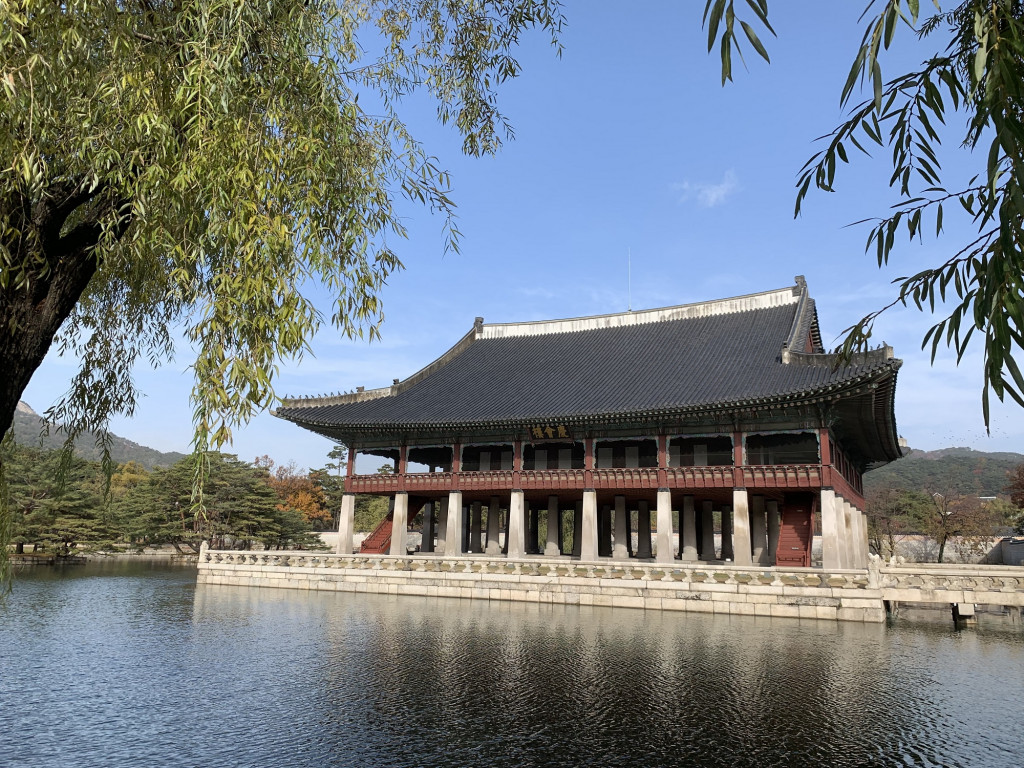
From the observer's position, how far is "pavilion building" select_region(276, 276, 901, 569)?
26312 millimetres

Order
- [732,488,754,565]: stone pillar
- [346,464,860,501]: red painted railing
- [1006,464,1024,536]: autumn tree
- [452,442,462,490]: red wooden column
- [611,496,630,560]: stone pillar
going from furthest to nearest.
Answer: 1. [1006,464,1024,536]: autumn tree
2. [452,442,462,490]: red wooden column
3. [611,496,630,560]: stone pillar
4. [346,464,860,501]: red painted railing
5. [732,488,754,565]: stone pillar

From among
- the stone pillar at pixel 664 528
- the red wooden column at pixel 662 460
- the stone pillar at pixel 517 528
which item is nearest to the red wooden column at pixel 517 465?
the stone pillar at pixel 517 528

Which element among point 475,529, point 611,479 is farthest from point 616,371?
point 475,529

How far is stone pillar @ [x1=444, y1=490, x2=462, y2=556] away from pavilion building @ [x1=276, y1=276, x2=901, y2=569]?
8 centimetres

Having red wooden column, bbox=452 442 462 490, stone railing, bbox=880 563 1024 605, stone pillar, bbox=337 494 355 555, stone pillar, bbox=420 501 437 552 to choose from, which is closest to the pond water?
stone railing, bbox=880 563 1024 605

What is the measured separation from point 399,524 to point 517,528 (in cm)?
644

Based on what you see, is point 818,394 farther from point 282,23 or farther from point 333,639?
point 282,23

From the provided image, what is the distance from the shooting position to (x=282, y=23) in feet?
19.2

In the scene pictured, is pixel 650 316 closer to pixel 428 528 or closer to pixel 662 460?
pixel 662 460

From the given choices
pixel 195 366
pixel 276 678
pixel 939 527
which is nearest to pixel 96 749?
pixel 276 678

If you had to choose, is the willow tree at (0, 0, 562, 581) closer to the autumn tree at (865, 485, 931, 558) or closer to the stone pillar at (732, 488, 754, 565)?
the stone pillar at (732, 488, 754, 565)

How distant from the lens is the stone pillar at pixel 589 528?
2909 centimetres

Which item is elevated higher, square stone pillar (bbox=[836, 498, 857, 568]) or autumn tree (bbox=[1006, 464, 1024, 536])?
autumn tree (bbox=[1006, 464, 1024, 536])

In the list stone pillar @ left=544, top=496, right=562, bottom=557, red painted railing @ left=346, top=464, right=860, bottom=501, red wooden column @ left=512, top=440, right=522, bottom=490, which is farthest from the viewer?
stone pillar @ left=544, top=496, right=562, bottom=557
